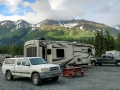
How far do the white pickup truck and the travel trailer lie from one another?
5.18 meters

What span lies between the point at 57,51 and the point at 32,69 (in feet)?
28.5

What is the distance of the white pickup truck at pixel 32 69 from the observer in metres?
14.0

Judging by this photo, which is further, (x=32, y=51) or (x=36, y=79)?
(x=32, y=51)

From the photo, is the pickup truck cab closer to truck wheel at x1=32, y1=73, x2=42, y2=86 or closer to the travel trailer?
the travel trailer

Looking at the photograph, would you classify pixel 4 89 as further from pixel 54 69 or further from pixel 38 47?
pixel 38 47

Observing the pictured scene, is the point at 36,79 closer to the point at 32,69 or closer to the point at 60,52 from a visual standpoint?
the point at 32,69

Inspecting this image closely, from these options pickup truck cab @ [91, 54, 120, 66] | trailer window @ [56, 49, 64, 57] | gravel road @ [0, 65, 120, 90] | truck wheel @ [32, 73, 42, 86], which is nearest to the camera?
gravel road @ [0, 65, 120, 90]

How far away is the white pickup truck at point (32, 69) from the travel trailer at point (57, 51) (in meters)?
5.18

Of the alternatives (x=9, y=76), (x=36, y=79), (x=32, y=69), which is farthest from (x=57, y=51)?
(x=36, y=79)

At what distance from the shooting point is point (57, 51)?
75.4 ft

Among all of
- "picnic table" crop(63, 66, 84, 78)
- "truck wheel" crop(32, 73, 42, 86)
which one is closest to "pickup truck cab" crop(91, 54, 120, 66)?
"picnic table" crop(63, 66, 84, 78)

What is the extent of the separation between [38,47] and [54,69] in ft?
24.8

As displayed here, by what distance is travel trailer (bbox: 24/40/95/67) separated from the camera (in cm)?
2216

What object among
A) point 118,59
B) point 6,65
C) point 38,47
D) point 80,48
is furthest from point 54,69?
point 118,59
